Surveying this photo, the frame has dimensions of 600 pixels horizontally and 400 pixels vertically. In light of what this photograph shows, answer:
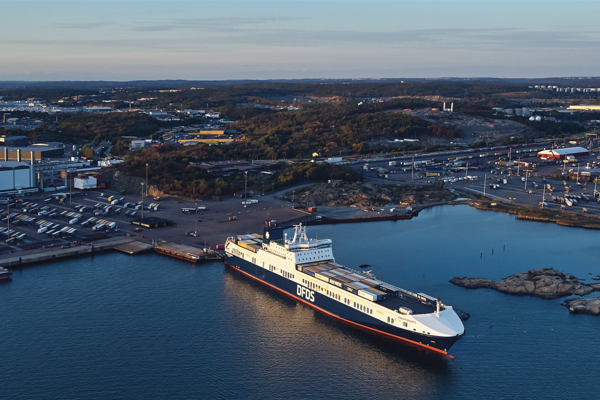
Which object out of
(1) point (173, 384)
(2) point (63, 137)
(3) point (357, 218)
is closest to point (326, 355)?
(1) point (173, 384)

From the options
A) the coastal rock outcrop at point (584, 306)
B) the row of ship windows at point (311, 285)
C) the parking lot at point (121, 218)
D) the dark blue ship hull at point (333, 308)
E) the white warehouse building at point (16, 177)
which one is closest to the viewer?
the dark blue ship hull at point (333, 308)

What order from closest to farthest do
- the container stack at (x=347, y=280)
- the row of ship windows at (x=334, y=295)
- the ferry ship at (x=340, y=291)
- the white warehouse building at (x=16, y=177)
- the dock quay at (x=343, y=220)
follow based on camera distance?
1. the ferry ship at (x=340, y=291)
2. the container stack at (x=347, y=280)
3. the row of ship windows at (x=334, y=295)
4. the dock quay at (x=343, y=220)
5. the white warehouse building at (x=16, y=177)

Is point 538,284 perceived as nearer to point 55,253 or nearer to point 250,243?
point 250,243

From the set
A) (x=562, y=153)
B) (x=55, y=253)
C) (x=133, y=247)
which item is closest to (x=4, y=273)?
(x=55, y=253)

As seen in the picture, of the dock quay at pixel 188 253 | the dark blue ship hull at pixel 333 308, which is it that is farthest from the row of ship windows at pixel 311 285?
the dock quay at pixel 188 253

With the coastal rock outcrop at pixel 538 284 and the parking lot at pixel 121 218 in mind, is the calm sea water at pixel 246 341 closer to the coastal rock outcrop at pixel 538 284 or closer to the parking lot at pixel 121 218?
the coastal rock outcrop at pixel 538 284

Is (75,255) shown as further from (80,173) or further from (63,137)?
(63,137)

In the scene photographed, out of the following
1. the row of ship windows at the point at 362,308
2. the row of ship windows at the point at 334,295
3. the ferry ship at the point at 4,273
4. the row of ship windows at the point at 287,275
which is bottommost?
the ferry ship at the point at 4,273
